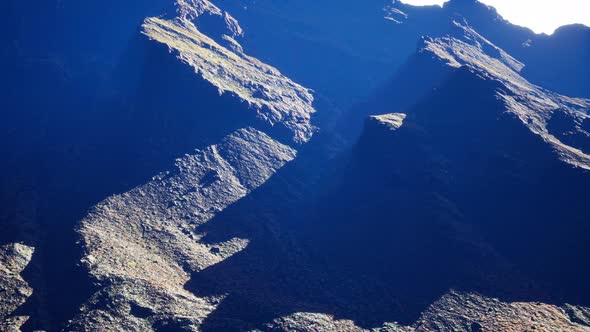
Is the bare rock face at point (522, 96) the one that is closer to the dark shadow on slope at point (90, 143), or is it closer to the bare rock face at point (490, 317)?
the bare rock face at point (490, 317)

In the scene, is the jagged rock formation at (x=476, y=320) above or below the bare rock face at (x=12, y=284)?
below

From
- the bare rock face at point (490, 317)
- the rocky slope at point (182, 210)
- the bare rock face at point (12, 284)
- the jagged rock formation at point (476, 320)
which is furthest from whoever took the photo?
the rocky slope at point (182, 210)

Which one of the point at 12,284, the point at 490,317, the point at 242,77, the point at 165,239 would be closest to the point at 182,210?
the point at 165,239

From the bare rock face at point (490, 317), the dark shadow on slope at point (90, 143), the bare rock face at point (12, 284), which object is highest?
the dark shadow on slope at point (90, 143)

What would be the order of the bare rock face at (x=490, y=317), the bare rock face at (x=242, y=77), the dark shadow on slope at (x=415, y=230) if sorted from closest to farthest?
the bare rock face at (x=490, y=317) → the dark shadow on slope at (x=415, y=230) → the bare rock face at (x=242, y=77)

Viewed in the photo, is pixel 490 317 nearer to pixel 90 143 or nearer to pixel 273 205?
pixel 273 205

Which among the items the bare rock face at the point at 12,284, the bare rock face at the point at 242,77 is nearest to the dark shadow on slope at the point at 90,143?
the bare rock face at the point at 12,284

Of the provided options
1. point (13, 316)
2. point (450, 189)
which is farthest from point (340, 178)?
point (13, 316)

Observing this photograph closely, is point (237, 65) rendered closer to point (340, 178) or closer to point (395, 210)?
point (340, 178)
